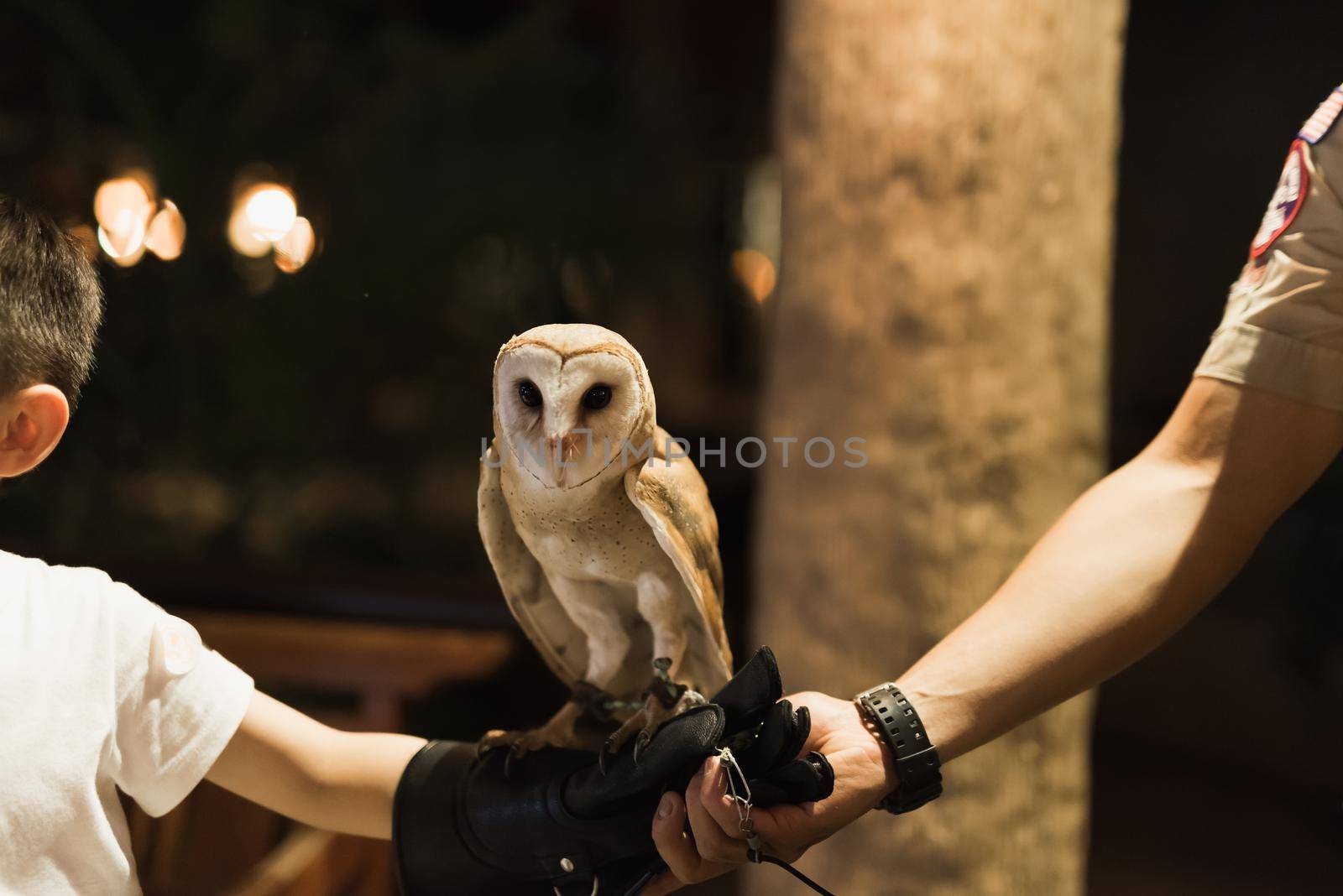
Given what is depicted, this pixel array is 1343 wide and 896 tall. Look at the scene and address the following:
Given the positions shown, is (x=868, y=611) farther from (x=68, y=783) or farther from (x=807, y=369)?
(x=68, y=783)

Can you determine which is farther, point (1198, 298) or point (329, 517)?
point (1198, 298)

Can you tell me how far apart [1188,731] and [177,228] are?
1287 millimetres

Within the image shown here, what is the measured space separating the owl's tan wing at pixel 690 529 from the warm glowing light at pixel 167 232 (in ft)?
1.48

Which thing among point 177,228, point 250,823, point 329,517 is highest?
point 177,228

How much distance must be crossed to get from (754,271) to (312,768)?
3.34ft

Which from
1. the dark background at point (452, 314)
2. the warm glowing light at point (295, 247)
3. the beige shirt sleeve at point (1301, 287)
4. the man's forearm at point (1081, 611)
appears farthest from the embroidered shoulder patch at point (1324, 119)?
the warm glowing light at point (295, 247)

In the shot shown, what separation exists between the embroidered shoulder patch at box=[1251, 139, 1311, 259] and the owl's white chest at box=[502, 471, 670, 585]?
1.77 feet

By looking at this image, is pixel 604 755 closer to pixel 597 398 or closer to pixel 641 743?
pixel 641 743

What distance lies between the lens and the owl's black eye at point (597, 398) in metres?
0.60

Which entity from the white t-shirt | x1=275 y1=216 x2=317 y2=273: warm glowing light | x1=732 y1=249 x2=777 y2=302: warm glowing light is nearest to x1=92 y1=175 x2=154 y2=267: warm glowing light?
x1=275 y1=216 x2=317 y2=273: warm glowing light

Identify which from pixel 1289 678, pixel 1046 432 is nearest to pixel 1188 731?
pixel 1289 678

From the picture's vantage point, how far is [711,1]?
166 cm

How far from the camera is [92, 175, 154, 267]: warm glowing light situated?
2.34 feet

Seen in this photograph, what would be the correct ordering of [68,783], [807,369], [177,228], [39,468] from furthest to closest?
[807,369] → [177,228] → [39,468] → [68,783]
